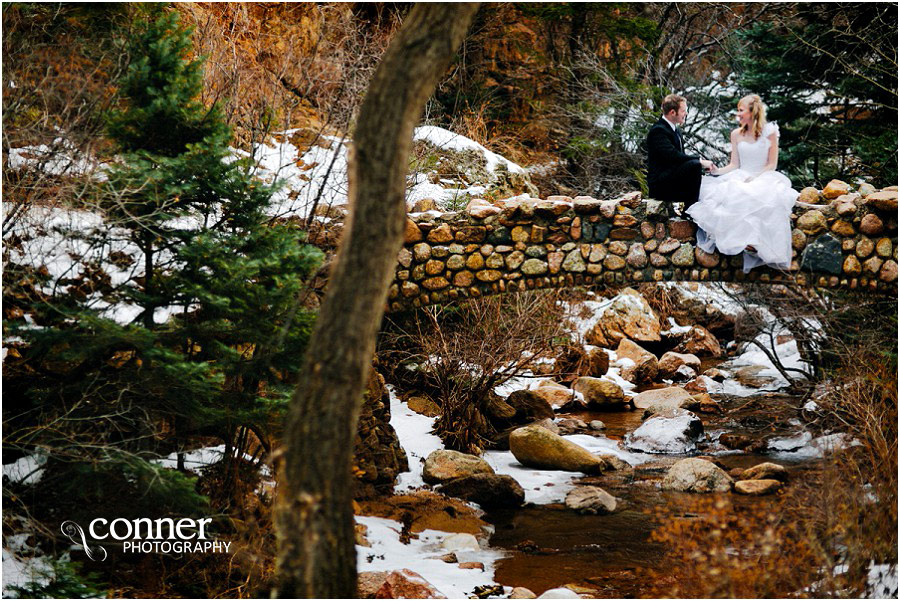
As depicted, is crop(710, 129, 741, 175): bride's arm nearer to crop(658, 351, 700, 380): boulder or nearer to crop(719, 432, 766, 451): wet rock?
crop(719, 432, 766, 451): wet rock

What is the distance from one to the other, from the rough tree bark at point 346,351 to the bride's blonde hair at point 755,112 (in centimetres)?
426

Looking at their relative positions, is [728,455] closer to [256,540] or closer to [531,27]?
[256,540]

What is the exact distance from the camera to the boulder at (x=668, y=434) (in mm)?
10695

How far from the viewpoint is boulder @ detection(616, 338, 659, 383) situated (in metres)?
14.2

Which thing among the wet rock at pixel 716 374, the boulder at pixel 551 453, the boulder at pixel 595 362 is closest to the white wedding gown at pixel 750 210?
the boulder at pixel 551 453

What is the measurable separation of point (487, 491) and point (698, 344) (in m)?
8.58

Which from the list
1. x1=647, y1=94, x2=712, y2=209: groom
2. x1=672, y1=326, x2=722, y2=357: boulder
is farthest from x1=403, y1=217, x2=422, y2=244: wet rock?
x1=672, y1=326, x2=722, y2=357: boulder

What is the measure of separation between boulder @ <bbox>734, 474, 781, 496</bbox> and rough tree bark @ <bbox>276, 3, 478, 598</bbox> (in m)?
6.06

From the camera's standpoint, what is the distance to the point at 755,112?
7320 millimetres

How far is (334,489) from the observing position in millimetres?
4016

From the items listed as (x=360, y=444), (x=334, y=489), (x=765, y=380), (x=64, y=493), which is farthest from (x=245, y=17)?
(x=765, y=380)

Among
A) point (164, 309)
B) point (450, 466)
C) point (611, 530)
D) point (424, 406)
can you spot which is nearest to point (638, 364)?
point (424, 406)

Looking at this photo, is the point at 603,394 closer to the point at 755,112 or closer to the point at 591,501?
the point at 591,501

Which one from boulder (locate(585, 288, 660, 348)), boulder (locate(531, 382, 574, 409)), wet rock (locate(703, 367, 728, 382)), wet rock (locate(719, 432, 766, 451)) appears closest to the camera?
wet rock (locate(719, 432, 766, 451))
